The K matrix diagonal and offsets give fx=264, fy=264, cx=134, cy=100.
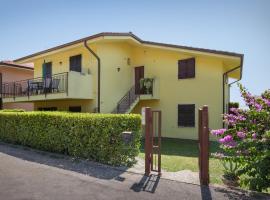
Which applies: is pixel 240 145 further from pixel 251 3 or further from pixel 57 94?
pixel 57 94

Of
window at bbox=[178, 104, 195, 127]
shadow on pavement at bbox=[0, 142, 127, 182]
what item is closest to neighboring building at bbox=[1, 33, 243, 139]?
window at bbox=[178, 104, 195, 127]

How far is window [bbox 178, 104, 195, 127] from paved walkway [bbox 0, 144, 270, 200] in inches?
381

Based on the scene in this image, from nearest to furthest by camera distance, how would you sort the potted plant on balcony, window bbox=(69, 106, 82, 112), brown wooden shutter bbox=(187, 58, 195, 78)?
brown wooden shutter bbox=(187, 58, 195, 78) → the potted plant on balcony → window bbox=(69, 106, 82, 112)

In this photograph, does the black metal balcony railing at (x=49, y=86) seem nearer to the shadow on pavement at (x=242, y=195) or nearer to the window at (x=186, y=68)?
the window at (x=186, y=68)

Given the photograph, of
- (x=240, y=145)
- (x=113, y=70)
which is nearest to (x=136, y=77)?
(x=113, y=70)

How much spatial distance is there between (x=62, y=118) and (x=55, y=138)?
3.08 ft

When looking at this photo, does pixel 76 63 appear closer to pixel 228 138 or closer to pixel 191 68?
pixel 191 68

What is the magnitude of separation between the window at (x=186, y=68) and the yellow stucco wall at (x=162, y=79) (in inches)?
9.6

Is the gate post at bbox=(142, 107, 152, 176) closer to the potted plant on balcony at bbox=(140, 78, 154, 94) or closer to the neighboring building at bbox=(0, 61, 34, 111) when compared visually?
the potted plant on balcony at bbox=(140, 78, 154, 94)

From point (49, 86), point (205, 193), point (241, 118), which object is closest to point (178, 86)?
→ point (49, 86)

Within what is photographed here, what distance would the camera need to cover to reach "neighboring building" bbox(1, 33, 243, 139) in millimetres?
16375

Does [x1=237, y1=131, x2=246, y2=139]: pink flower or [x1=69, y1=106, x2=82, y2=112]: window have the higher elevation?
[x1=69, y1=106, x2=82, y2=112]: window

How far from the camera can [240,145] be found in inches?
237

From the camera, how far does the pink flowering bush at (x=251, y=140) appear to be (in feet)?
18.5
